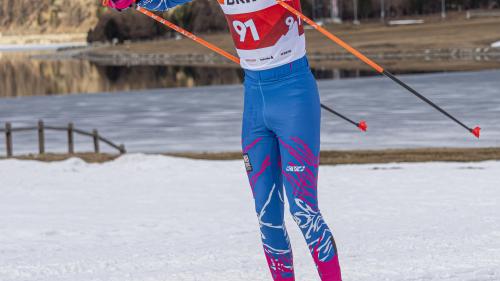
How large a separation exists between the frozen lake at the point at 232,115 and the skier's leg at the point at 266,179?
19.6 m

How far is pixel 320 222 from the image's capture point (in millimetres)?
4793

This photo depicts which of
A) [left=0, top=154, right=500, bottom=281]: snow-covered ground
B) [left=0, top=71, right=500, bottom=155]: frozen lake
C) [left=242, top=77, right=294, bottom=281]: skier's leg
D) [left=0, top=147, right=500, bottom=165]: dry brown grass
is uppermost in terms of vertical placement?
[left=242, top=77, right=294, bottom=281]: skier's leg

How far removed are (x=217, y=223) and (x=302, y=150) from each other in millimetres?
4404

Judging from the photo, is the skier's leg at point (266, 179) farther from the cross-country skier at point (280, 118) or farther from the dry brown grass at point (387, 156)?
the dry brown grass at point (387, 156)

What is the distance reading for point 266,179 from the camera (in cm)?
483

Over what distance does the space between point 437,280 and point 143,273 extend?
2011mm

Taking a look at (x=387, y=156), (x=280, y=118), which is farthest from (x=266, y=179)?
(x=387, y=156)

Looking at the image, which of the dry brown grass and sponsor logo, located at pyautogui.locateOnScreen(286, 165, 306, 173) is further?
the dry brown grass

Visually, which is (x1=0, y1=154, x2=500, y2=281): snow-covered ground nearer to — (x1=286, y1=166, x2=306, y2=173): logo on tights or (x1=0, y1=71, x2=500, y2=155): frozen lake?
(x1=286, y1=166, x2=306, y2=173): logo on tights

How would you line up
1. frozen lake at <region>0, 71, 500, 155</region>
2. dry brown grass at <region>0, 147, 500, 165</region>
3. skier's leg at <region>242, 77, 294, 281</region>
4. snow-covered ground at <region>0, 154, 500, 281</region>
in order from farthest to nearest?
1. frozen lake at <region>0, 71, 500, 155</region>
2. dry brown grass at <region>0, 147, 500, 165</region>
3. snow-covered ground at <region>0, 154, 500, 281</region>
4. skier's leg at <region>242, 77, 294, 281</region>

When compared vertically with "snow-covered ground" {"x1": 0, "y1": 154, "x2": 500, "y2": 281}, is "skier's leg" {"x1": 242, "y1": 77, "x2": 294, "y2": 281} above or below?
above

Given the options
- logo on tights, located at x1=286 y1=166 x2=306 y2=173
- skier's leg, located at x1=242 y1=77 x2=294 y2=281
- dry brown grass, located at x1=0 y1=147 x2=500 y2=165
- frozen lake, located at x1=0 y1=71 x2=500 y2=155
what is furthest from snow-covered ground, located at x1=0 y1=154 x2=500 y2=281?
frozen lake, located at x1=0 y1=71 x2=500 y2=155

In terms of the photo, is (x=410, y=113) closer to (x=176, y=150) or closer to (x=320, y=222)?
(x=176, y=150)

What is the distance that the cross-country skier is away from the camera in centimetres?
468
